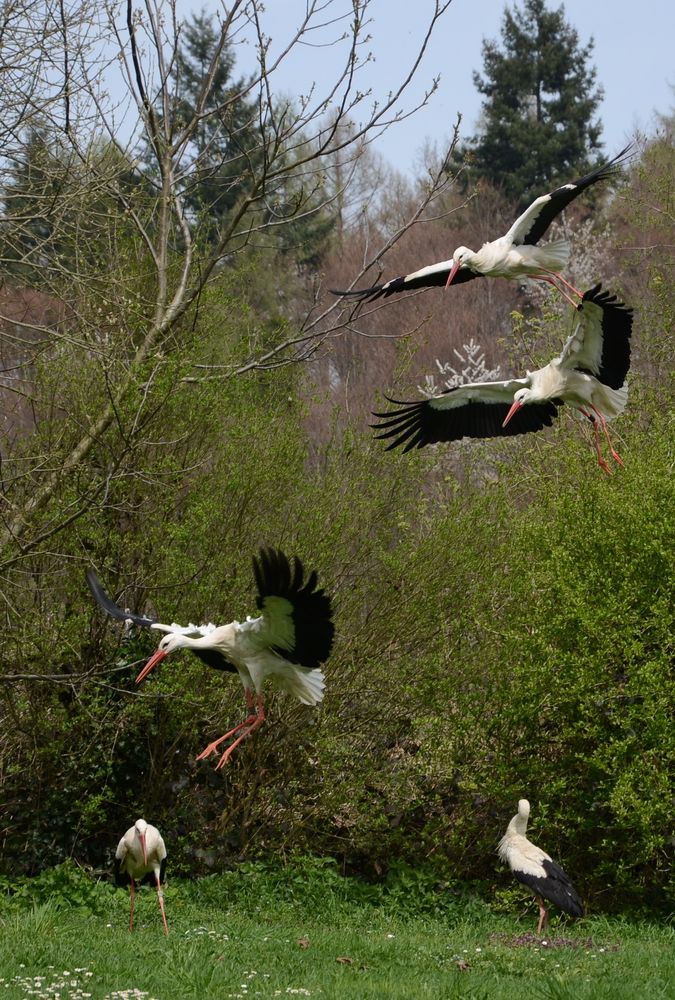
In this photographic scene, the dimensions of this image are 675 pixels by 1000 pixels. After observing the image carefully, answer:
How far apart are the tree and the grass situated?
84.2 feet

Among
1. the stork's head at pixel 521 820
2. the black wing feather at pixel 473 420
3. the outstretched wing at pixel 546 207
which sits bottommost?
the stork's head at pixel 521 820

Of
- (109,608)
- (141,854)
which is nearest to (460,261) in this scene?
(109,608)

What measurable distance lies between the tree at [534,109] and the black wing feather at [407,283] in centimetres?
2486

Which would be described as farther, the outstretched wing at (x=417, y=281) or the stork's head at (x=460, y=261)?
the stork's head at (x=460, y=261)

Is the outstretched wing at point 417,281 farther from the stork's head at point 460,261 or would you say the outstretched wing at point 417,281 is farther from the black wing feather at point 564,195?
the black wing feather at point 564,195

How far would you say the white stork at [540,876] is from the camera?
30.2 feet

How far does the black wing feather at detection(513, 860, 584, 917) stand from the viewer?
9188 millimetres

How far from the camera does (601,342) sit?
926 centimetres

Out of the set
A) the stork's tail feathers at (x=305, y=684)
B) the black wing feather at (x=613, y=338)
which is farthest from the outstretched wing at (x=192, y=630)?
the black wing feather at (x=613, y=338)

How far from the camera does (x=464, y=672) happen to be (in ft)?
37.0

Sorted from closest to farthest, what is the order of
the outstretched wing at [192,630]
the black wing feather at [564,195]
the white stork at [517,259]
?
the black wing feather at [564,195] < the outstretched wing at [192,630] < the white stork at [517,259]

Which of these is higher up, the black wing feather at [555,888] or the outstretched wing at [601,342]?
the outstretched wing at [601,342]

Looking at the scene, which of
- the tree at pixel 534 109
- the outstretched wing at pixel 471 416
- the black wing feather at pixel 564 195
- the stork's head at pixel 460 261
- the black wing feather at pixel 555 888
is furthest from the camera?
the tree at pixel 534 109

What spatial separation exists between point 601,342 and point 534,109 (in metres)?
27.8
